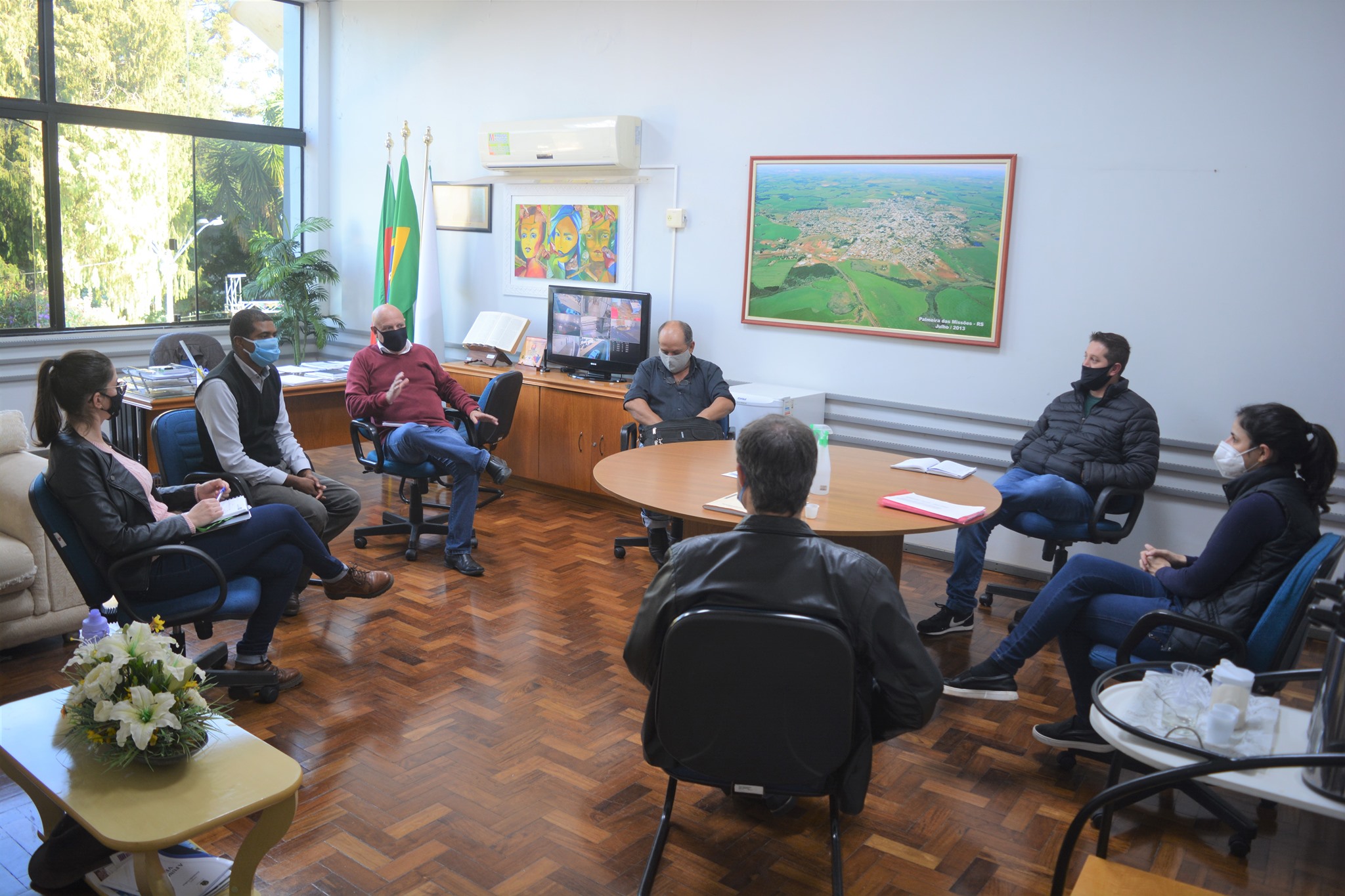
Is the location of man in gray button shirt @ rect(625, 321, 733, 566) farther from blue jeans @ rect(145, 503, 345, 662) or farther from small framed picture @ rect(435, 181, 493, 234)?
small framed picture @ rect(435, 181, 493, 234)

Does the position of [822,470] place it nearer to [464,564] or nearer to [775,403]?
[775,403]

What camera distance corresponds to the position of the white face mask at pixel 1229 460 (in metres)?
2.98

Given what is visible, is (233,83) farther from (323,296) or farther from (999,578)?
(999,578)

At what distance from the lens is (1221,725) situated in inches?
69.9

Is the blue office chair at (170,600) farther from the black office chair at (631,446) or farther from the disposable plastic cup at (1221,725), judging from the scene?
the disposable plastic cup at (1221,725)

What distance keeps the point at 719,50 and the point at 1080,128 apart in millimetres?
2150

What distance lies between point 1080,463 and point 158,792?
12.4ft

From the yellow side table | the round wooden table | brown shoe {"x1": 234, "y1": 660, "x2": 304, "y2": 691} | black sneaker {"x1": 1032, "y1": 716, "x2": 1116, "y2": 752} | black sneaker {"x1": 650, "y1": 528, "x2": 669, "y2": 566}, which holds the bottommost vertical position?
brown shoe {"x1": 234, "y1": 660, "x2": 304, "y2": 691}

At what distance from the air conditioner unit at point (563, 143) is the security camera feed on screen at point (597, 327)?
842mm

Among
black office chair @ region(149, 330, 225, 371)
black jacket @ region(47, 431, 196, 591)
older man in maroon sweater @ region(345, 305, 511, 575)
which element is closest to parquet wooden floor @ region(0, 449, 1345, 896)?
black jacket @ region(47, 431, 196, 591)

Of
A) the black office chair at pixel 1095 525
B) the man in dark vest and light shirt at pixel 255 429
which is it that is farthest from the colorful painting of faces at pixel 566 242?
the black office chair at pixel 1095 525

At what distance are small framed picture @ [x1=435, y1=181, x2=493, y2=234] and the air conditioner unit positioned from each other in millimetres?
298

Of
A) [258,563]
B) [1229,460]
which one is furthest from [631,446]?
[1229,460]

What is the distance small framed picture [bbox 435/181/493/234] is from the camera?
686cm
